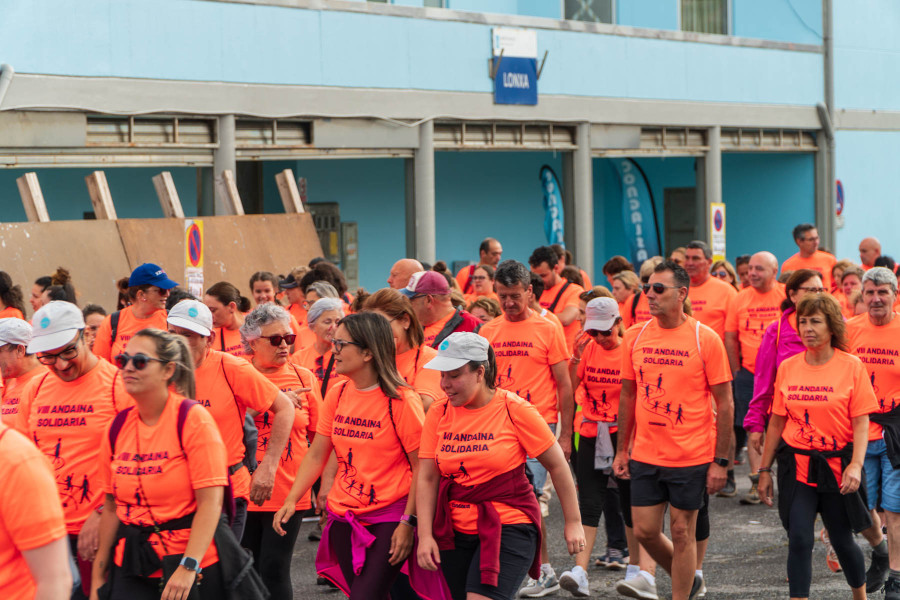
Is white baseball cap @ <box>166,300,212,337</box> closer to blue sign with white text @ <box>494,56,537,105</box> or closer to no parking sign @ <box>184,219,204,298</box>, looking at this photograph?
no parking sign @ <box>184,219,204,298</box>

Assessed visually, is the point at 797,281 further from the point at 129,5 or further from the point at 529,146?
the point at 529,146

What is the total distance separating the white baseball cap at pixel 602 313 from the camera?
25.9ft

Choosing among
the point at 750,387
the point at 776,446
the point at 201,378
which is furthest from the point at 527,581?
the point at 750,387

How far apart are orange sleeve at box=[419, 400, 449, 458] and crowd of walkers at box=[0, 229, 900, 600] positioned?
19mm

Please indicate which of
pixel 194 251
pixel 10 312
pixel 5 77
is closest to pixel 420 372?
pixel 10 312

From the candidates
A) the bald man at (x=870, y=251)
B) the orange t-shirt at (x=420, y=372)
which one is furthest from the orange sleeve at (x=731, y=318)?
the orange t-shirt at (x=420, y=372)

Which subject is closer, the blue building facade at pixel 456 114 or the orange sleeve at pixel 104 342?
the orange sleeve at pixel 104 342

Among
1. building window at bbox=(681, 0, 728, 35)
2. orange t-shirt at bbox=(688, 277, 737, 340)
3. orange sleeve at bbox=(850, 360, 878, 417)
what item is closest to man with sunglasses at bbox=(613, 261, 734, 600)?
orange sleeve at bbox=(850, 360, 878, 417)

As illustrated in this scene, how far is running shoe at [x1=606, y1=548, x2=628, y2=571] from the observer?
8.38 m

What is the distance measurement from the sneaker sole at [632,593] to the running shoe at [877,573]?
1.37 meters

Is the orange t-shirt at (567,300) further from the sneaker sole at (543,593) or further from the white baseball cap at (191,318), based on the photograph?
the white baseball cap at (191,318)

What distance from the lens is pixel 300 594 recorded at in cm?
790

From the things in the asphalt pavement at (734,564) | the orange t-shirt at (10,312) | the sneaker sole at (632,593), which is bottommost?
the asphalt pavement at (734,564)

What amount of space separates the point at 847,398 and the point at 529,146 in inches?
482
